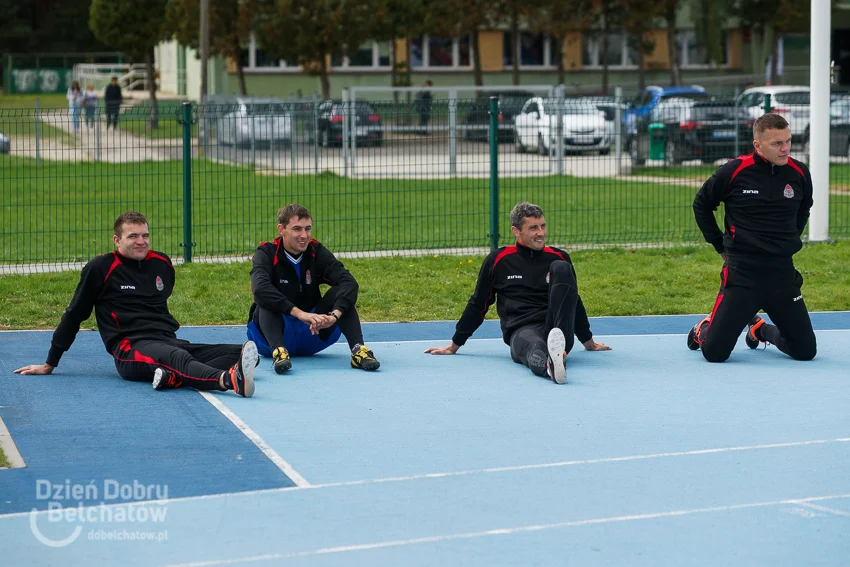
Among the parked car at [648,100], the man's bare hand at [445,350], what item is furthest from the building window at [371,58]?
the man's bare hand at [445,350]

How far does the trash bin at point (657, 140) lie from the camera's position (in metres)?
18.7

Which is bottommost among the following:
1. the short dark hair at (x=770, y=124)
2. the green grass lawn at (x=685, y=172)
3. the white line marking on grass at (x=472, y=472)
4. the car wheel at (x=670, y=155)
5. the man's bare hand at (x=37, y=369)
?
the white line marking on grass at (x=472, y=472)

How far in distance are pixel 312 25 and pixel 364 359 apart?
112ft

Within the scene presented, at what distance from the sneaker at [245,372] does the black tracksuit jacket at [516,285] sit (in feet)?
6.18

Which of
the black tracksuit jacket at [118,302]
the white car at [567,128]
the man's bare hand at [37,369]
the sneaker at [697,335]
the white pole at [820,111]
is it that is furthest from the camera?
the white car at [567,128]

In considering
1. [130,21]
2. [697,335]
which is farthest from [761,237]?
[130,21]

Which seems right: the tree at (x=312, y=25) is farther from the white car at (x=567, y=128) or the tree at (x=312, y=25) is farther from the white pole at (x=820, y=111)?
the white pole at (x=820, y=111)

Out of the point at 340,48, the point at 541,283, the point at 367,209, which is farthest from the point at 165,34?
the point at 541,283

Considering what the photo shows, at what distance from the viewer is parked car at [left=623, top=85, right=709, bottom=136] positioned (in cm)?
2019

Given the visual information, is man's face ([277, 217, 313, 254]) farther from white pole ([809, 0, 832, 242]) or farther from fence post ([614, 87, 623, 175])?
fence post ([614, 87, 623, 175])

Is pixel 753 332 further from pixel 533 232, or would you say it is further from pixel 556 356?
pixel 556 356

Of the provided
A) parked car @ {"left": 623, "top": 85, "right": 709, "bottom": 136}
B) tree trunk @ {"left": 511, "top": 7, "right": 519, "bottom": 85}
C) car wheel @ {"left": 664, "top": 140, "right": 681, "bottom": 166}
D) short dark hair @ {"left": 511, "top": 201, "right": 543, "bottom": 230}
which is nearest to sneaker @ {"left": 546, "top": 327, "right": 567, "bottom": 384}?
short dark hair @ {"left": 511, "top": 201, "right": 543, "bottom": 230}

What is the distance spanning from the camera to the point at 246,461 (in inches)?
269

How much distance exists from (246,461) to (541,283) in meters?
3.35
